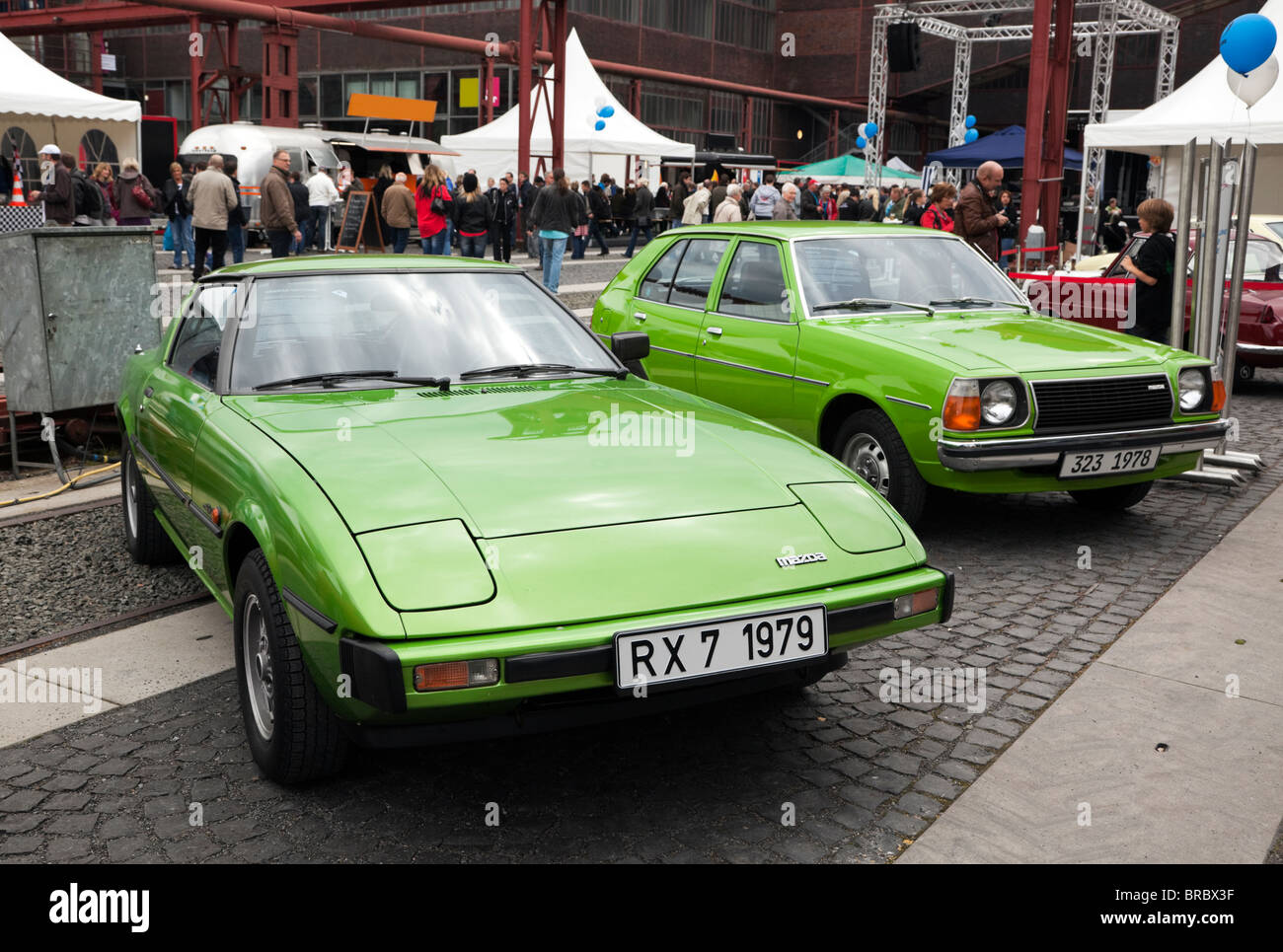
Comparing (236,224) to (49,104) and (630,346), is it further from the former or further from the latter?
(630,346)

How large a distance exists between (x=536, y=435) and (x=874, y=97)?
1339 inches

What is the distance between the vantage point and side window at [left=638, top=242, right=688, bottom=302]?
750 cm

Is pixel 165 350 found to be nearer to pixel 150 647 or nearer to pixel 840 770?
pixel 150 647

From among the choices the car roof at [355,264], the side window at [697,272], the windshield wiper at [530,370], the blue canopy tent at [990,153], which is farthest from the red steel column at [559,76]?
the windshield wiper at [530,370]

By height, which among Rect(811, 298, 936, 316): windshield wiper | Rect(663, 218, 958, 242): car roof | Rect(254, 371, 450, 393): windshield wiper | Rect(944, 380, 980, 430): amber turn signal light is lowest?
Rect(944, 380, 980, 430): amber turn signal light

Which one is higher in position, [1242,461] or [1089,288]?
[1089,288]

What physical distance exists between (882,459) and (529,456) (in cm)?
302

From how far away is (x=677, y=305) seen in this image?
7.35 meters

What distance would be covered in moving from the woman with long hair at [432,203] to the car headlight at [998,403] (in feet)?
45.2

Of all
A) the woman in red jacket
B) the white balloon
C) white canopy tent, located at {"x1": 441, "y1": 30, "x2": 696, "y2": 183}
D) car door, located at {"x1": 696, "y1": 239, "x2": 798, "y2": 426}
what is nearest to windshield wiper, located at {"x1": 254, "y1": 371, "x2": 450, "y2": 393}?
car door, located at {"x1": 696, "y1": 239, "x2": 798, "y2": 426}

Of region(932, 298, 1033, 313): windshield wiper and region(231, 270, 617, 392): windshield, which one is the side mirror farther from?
region(932, 298, 1033, 313): windshield wiper

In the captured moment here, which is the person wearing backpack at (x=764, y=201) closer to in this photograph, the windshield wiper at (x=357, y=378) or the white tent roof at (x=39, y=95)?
the white tent roof at (x=39, y=95)

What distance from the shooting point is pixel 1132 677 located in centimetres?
428

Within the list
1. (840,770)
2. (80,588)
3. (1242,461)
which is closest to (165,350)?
(80,588)
